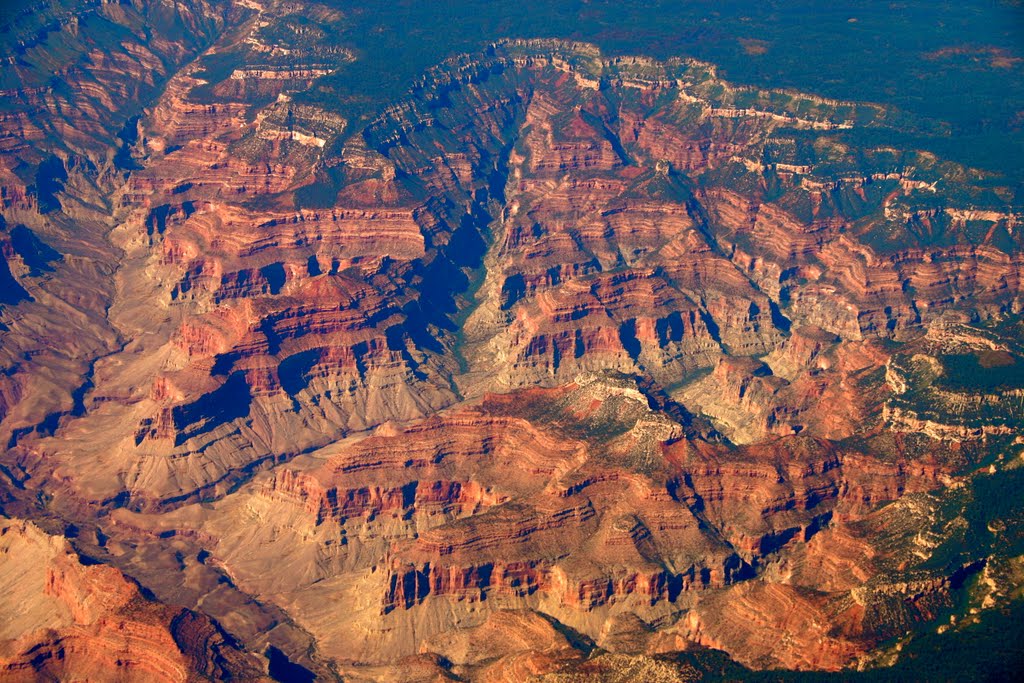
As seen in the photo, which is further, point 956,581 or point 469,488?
point 469,488

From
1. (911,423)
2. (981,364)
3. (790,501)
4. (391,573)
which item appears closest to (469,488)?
(391,573)

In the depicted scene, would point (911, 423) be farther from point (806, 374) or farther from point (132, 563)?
point (132, 563)

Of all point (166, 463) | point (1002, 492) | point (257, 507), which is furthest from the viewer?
point (166, 463)

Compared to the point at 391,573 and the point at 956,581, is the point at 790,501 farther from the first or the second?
the point at 391,573

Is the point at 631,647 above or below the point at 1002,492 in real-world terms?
below

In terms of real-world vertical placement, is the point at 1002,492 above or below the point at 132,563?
above

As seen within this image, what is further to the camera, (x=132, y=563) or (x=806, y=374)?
(x=806, y=374)

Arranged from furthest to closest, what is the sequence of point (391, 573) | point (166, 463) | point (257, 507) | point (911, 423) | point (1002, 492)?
point (166, 463), point (257, 507), point (911, 423), point (391, 573), point (1002, 492)

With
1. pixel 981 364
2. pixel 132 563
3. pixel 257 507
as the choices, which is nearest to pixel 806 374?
pixel 981 364

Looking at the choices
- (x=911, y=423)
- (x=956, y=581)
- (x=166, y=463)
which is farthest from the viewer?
(x=166, y=463)
